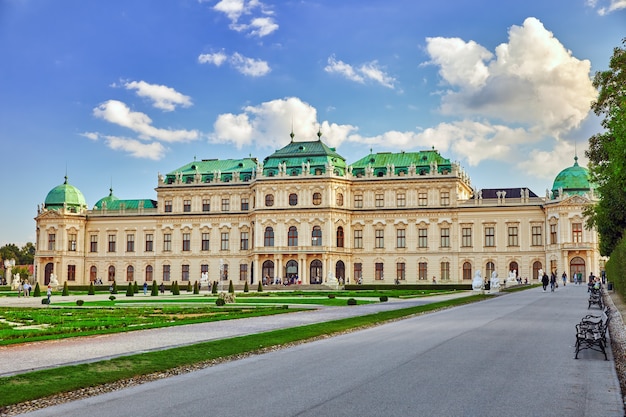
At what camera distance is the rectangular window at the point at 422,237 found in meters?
88.9

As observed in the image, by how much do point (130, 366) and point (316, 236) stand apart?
240 ft

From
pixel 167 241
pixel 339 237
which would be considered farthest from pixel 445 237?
pixel 167 241

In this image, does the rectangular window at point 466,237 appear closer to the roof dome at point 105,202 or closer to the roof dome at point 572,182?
the roof dome at point 572,182

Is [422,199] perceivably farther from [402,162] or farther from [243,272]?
[243,272]

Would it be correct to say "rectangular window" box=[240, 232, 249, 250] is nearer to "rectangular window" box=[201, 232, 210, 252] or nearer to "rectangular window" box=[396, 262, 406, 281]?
"rectangular window" box=[201, 232, 210, 252]

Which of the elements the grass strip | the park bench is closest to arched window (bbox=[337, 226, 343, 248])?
the grass strip

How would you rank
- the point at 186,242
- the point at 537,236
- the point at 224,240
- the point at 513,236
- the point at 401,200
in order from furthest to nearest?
the point at 186,242, the point at 224,240, the point at 401,200, the point at 513,236, the point at 537,236

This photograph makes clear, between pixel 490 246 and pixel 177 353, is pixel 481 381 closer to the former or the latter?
pixel 177 353

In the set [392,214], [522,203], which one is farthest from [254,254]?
[522,203]

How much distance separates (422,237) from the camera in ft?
292

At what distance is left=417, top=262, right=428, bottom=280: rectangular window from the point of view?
88.4 m

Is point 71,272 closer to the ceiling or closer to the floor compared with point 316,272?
closer to the ceiling

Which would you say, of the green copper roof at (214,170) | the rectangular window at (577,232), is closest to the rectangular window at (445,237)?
the rectangular window at (577,232)

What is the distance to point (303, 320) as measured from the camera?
28.5 metres
